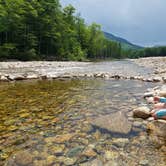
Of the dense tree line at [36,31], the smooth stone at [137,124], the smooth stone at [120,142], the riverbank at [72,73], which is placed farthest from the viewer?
the dense tree line at [36,31]

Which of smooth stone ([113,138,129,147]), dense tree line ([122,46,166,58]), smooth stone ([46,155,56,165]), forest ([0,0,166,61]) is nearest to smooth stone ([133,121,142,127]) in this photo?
smooth stone ([113,138,129,147])

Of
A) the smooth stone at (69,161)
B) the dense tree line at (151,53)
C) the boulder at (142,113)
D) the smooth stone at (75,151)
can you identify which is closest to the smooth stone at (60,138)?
the smooth stone at (75,151)

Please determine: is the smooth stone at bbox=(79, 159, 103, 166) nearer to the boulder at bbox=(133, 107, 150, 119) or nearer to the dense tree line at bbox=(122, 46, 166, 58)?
the boulder at bbox=(133, 107, 150, 119)

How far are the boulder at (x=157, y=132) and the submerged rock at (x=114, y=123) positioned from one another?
0.40m

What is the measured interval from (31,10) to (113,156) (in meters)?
35.6

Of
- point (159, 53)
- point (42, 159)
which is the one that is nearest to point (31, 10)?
point (42, 159)

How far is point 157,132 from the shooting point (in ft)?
12.0

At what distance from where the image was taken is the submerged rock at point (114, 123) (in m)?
3.92

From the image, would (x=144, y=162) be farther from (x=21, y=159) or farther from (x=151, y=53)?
(x=151, y=53)

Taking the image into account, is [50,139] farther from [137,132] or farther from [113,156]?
[137,132]

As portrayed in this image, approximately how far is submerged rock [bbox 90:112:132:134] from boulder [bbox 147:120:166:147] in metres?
0.40

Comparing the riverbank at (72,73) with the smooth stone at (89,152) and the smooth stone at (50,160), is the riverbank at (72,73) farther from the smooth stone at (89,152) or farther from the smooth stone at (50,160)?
the smooth stone at (50,160)

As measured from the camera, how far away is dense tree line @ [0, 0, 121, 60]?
3155cm

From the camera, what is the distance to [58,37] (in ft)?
137
